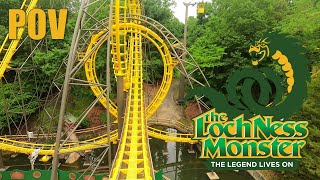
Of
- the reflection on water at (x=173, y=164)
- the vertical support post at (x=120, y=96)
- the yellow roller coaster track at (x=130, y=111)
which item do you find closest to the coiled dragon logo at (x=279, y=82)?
the yellow roller coaster track at (x=130, y=111)

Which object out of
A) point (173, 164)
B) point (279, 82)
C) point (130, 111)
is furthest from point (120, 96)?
point (173, 164)

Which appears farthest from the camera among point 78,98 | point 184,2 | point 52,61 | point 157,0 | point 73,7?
point 157,0

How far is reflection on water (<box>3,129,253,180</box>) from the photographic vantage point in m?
15.2

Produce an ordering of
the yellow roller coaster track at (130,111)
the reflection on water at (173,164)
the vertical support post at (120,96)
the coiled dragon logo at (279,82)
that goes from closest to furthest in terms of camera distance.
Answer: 1. the yellow roller coaster track at (130,111)
2. the vertical support post at (120,96)
3. the coiled dragon logo at (279,82)
4. the reflection on water at (173,164)

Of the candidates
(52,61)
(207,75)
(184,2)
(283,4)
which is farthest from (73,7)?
(283,4)

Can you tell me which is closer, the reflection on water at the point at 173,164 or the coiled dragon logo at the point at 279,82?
the coiled dragon logo at the point at 279,82

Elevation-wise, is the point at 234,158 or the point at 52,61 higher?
the point at 52,61

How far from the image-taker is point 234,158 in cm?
1009

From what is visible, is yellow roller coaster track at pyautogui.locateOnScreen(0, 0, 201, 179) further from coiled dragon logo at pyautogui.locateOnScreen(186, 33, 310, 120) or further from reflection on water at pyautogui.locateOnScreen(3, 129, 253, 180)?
coiled dragon logo at pyautogui.locateOnScreen(186, 33, 310, 120)

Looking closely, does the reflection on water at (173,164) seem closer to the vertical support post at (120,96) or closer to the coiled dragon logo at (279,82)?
the coiled dragon logo at (279,82)

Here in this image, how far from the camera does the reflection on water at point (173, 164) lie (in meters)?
15.2

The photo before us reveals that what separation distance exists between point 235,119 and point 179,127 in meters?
7.53

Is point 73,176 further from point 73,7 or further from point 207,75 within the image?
point 73,7

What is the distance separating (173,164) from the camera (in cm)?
1670
